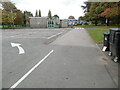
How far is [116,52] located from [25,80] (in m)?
4.11

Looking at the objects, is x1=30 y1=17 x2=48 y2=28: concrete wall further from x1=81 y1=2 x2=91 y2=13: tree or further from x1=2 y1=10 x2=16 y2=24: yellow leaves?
x1=81 y1=2 x2=91 y2=13: tree

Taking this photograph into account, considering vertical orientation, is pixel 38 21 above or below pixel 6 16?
below

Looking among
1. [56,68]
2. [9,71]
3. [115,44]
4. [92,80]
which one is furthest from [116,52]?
[9,71]

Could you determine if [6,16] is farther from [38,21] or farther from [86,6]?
[86,6]

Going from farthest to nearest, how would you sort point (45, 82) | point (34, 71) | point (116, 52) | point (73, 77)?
point (116, 52) < point (34, 71) < point (73, 77) < point (45, 82)

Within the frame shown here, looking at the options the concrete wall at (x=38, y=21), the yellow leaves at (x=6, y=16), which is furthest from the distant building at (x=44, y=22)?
the yellow leaves at (x=6, y=16)

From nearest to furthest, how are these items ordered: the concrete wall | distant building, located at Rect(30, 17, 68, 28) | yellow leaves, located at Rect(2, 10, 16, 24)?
yellow leaves, located at Rect(2, 10, 16, 24)
the concrete wall
distant building, located at Rect(30, 17, 68, 28)

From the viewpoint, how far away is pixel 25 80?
375cm

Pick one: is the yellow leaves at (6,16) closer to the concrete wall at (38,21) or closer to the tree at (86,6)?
the concrete wall at (38,21)

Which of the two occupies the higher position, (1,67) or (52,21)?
(52,21)

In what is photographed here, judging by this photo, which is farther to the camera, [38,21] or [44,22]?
[38,21]

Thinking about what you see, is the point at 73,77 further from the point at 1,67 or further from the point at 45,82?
the point at 1,67

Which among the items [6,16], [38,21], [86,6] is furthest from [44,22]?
[86,6]

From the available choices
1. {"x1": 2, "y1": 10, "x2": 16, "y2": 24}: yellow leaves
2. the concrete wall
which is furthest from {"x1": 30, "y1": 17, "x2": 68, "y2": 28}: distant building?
{"x1": 2, "y1": 10, "x2": 16, "y2": 24}: yellow leaves
